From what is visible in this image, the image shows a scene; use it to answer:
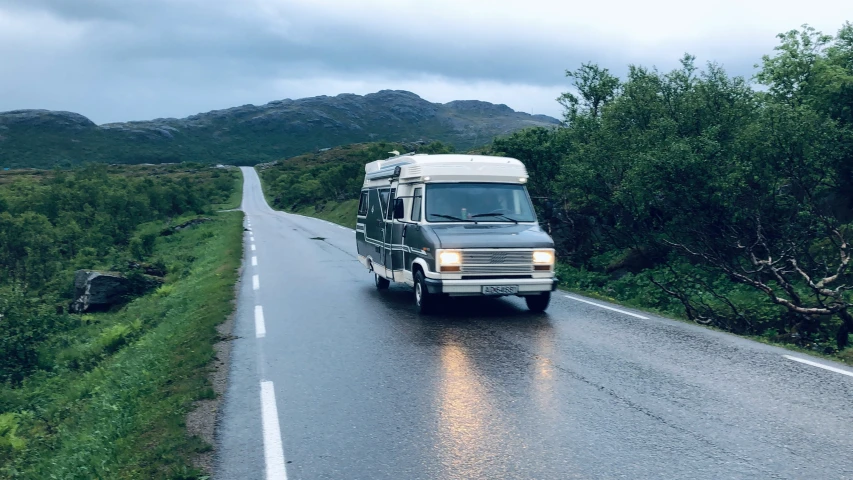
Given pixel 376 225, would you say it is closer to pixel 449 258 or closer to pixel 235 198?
pixel 449 258

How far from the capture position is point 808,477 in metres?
4.60

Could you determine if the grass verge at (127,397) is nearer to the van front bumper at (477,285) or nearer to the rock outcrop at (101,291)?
the rock outcrop at (101,291)

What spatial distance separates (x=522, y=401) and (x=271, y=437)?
245 cm

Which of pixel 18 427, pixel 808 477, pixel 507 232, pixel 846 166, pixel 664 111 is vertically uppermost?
pixel 664 111

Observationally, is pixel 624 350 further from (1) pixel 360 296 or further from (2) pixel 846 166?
(2) pixel 846 166

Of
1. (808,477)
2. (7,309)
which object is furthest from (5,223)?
(808,477)

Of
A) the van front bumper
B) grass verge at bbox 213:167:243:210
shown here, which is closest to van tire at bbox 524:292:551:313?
the van front bumper

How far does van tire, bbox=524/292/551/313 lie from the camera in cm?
1163

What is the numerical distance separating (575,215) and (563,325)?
13.0 meters

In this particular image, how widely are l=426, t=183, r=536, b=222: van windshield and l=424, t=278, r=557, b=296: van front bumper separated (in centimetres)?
133

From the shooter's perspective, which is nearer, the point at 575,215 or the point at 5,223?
the point at 575,215

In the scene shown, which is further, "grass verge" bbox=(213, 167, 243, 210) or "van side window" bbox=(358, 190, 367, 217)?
"grass verge" bbox=(213, 167, 243, 210)

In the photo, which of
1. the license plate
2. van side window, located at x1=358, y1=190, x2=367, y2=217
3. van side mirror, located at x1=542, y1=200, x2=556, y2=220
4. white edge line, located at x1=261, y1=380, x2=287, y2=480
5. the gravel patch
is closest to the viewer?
white edge line, located at x1=261, y1=380, x2=287, y2=480

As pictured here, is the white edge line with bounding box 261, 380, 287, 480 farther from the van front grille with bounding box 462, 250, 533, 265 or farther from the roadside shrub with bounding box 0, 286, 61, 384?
the roadside shrub with bounding box 0, 286, 61, 384
